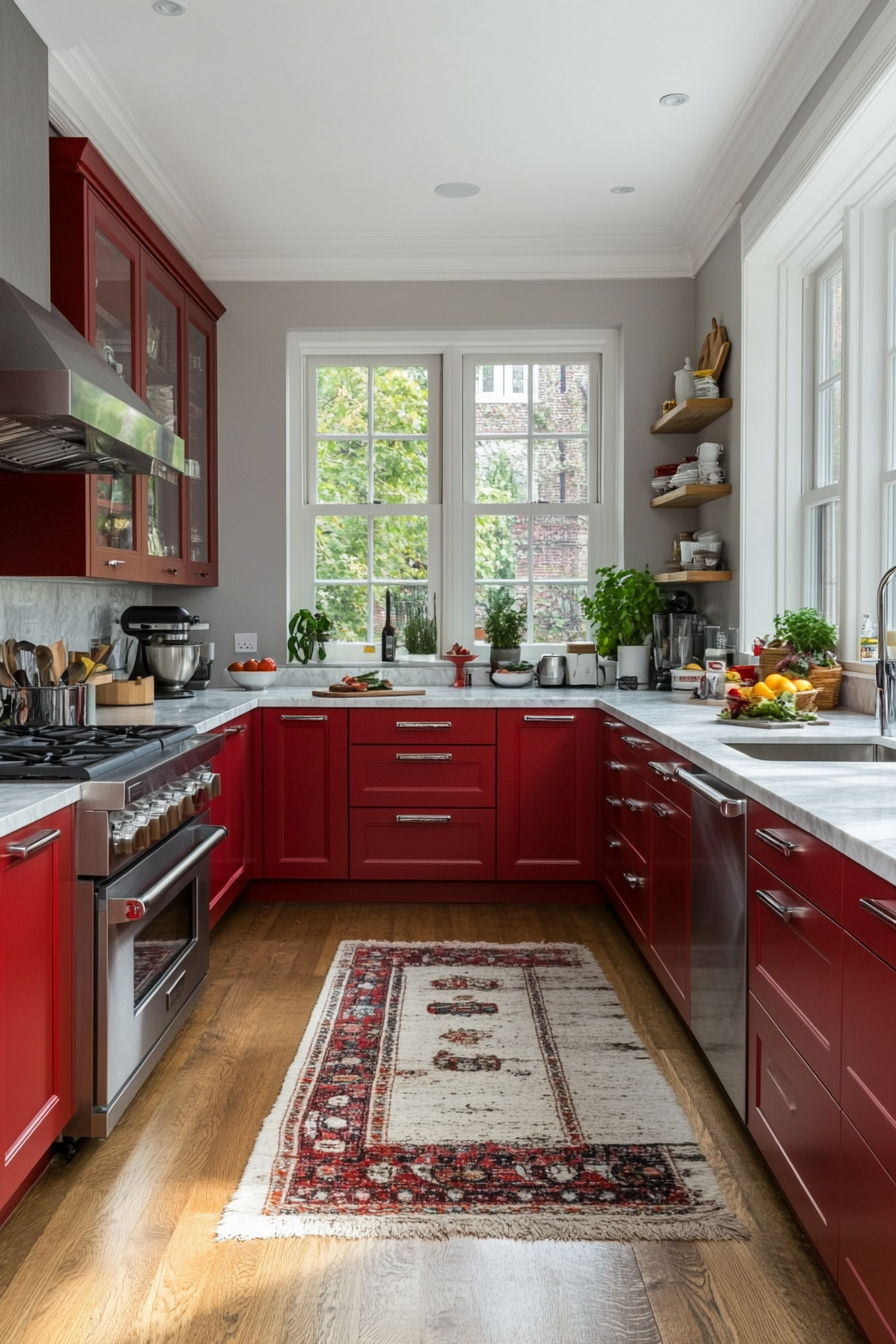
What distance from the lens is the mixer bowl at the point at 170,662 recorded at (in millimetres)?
4051

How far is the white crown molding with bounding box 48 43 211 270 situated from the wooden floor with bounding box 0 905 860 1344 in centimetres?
283

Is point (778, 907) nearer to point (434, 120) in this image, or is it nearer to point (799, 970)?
point (799, 970)

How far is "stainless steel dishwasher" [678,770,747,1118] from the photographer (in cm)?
215

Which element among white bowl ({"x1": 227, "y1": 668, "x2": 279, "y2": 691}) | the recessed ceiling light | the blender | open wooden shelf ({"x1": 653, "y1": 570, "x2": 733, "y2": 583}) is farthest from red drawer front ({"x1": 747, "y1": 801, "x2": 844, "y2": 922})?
the recessed ceiling light

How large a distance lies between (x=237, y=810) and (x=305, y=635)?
47.2 inches

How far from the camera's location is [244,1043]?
278 centimetres

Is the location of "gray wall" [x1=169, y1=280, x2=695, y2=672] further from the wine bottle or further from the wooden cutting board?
the wooden cutting board

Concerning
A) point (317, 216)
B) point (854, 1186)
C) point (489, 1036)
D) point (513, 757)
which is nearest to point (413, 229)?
point (317, 216)

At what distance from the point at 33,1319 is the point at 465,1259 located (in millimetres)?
700

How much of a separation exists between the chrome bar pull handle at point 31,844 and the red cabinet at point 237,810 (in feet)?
3.86

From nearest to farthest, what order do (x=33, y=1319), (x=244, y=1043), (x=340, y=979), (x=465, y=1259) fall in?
1. (x=33, y=1319)
2. (x=465, y=1259)
3. (x=244, y=1043)
4. (x=340, y=979)

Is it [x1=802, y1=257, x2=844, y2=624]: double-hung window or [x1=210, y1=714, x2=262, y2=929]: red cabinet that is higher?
[x1=802, y1=257, x2=844, y2=624]: double-hung window

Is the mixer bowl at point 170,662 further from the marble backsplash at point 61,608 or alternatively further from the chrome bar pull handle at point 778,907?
the chrome bar pull handle at point 778,907

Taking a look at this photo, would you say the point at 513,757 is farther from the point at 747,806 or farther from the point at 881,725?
the point at 747,806
